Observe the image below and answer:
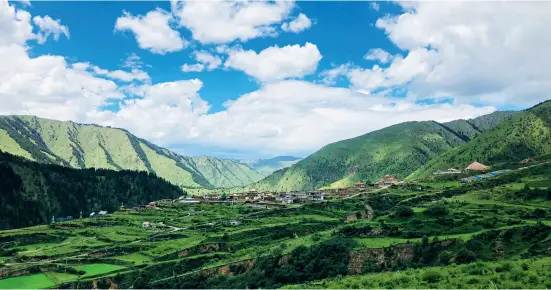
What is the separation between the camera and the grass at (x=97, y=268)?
295 ft

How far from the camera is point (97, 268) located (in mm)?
94625

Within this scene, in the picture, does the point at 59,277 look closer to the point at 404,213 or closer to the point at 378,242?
the point at 378,242

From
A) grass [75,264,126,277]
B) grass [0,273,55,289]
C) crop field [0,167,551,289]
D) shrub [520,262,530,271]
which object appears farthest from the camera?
grass [75,264,126,277]

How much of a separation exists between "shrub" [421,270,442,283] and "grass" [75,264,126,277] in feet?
240

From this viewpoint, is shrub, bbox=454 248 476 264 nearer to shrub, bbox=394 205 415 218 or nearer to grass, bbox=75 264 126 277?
shrub, bbox=394 205 415 218

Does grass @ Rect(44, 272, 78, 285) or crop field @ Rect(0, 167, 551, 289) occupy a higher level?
crop field @ Rect(0, 167, 551, 289)

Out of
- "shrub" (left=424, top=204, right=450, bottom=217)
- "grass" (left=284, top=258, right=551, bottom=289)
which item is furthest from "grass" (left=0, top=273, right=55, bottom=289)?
"shrub" (left=424, top=204, right=450, bottom=217)

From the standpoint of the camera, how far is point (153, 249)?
108 m

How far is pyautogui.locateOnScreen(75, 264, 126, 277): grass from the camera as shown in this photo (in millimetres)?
89938

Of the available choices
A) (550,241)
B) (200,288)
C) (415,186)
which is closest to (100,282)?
(200,288)

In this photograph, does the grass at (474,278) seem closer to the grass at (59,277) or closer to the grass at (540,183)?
the grass at (59,277)

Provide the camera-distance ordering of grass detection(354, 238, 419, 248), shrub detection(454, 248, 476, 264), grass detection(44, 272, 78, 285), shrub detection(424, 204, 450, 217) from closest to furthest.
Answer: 1. shrub detection(454, 248, 476, 264)
2. grass detection(354, 238, 419, 248)
3. shrub detection(424, 204, 450, 217)
4. grass detection(44, 272, 78, 285)

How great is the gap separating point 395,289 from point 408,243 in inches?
1144

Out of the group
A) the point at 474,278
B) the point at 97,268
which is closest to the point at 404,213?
the point at 474,278
